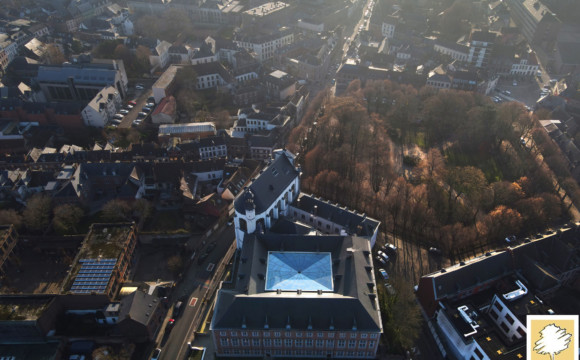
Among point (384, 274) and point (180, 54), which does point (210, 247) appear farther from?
point (180, 54)

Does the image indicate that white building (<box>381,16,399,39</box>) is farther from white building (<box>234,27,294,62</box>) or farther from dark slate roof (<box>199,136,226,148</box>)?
dark slate roof (<box>199,136,226,148</box>)

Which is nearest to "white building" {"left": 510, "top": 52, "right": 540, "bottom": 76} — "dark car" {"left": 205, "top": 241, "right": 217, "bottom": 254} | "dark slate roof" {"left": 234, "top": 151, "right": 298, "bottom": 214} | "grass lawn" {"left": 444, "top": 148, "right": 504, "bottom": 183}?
"grass lawn" {"left": 444, "top": 148, "right": 504, "bottom": 183}

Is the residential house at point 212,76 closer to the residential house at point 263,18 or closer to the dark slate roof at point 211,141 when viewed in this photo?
the dark slate roof at point 211,141

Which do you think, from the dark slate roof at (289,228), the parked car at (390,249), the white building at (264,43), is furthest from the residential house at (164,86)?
the parked car at (390,249)

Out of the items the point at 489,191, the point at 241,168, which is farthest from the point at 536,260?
the point at 241,168

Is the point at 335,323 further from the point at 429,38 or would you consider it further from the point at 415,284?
the point at 429,38

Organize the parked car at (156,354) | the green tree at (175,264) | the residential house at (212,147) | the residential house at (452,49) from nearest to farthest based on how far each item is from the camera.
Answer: the parked car at (156,354), the green tree at (175,264), the residential house at (212,147), the residential house at (452,49)
